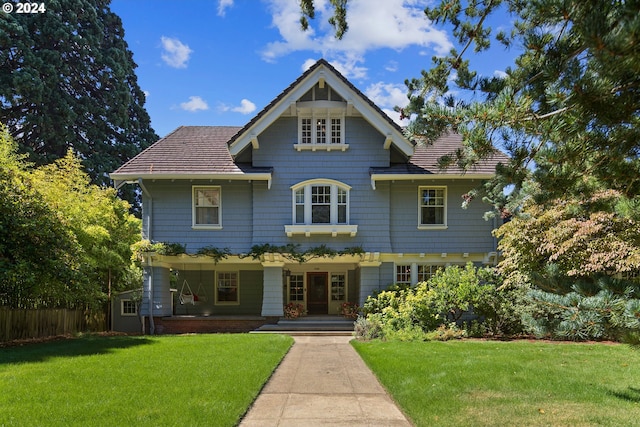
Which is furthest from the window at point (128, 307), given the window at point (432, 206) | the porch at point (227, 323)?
the window at point (432, 206)

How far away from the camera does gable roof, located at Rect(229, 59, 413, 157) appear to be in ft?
54.5

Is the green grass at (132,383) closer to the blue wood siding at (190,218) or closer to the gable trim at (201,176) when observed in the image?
the blue wood siding at (190,218)

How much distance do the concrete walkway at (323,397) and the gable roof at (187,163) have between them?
796 centimetres

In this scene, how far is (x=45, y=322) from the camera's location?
556 inches

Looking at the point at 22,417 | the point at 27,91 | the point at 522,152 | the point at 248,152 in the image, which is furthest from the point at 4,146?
the point at 27,91

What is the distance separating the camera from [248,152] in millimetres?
17531

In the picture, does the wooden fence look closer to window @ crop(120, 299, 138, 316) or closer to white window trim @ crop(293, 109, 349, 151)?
window @ crop(120, 299, 138, 316)

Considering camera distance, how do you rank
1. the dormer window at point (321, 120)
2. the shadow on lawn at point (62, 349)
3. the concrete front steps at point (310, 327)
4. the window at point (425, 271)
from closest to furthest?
the shadow on lawn at point (62, 349) < the concrete front steps at point (310, 327) < the dormer window at point (321, 120) < the window at point (425, 271)

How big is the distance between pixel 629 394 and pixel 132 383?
23.5ft

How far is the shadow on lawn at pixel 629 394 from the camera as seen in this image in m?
6.63

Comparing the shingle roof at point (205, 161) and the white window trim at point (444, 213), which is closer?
the shingle roof at point (205, 161)

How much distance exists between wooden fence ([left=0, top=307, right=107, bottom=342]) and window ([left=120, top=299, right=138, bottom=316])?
70 centimetres

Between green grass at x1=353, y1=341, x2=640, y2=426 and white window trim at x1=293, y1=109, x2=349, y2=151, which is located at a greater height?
white window trim at x1=293, y1=109, x2=349, y2=151

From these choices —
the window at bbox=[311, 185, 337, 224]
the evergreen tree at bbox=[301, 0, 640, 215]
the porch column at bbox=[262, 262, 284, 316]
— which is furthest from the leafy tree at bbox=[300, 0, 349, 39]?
the porch column at bbox=[262, 262, 284, 316]
